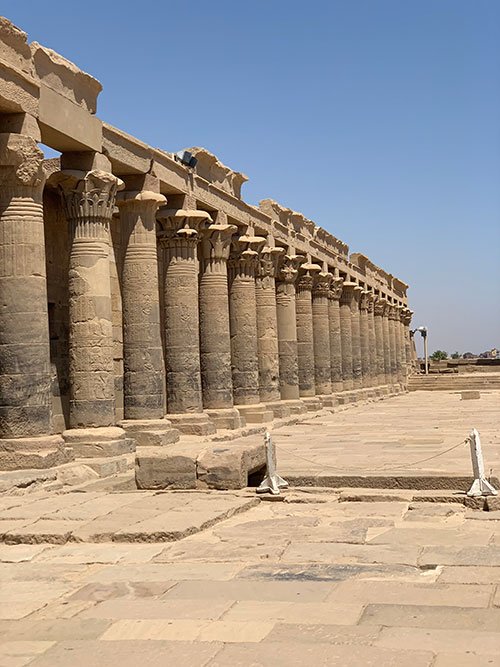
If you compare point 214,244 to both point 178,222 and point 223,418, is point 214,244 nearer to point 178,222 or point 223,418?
point 178,222

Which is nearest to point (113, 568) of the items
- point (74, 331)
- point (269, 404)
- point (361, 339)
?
point (74, 331)

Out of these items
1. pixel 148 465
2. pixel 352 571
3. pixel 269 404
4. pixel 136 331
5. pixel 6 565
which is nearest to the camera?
pixel 352 571

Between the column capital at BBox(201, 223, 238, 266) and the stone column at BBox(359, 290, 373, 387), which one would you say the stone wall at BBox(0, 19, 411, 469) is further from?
the stone column at BBox(359, 290, 373, 387)

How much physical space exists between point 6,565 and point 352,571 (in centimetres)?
303

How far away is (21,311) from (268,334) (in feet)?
47.8

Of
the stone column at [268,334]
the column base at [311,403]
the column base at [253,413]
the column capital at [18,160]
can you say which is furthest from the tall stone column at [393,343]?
the column capital at [18,160]

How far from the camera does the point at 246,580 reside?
727 centimetres

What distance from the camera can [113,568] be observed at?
7934 millimetres

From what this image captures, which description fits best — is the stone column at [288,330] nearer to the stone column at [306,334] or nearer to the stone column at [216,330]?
the stone column at [306,334]

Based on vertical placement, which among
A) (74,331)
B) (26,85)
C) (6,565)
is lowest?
(6,565)

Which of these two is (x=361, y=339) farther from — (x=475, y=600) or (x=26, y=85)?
(x=475, y=600)

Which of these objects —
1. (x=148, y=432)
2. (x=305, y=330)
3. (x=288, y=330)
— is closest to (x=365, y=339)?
(x=305, y=330)

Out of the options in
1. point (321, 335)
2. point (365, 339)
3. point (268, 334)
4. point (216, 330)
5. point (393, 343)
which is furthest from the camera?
point (393, 343)

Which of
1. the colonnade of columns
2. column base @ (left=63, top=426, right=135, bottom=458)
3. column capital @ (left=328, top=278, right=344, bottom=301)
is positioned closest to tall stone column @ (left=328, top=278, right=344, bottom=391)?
column capital @ (left=328, top=278, right=344, bottom=301)
